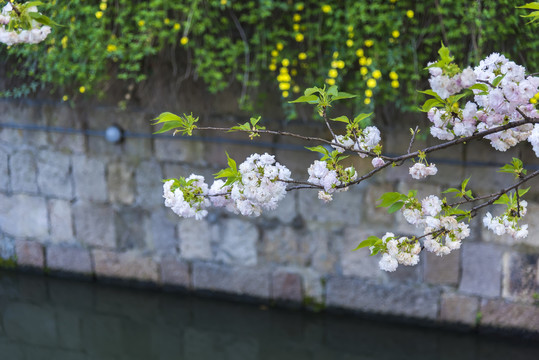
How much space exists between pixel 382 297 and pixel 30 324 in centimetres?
182

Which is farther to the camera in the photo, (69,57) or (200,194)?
(69,57)

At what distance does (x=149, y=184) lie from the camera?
10.5 ft

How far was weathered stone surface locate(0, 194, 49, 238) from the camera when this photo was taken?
3.46 meters

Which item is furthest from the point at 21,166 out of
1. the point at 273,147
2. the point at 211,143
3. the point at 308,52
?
the point at 308,52

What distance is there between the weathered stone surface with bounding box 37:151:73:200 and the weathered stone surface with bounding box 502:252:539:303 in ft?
7.66

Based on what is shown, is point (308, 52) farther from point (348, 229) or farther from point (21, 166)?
point (21, 166)

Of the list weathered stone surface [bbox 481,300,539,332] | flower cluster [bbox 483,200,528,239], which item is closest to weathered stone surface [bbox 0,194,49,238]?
weathered stone surface [bbox 481,300,539,332]

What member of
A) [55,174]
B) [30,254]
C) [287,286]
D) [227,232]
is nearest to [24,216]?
[30,254]

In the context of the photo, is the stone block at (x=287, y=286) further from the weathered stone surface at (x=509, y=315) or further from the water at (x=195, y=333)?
the weathered stone surface at (x=509, y=315)

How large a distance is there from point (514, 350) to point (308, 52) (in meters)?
1.66

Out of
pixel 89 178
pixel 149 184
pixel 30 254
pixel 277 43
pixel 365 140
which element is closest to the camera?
pixel 365 140

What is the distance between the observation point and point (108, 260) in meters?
3.41

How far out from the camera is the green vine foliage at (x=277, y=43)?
2.49 metres

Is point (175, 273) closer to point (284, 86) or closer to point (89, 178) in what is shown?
point (89, 178)
